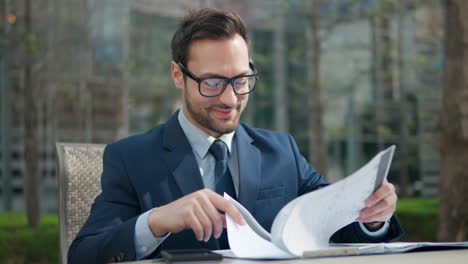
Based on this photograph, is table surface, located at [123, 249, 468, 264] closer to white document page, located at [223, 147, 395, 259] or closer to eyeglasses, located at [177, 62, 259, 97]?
white document page, located at [223, 147, 395, 259]

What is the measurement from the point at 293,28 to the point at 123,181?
59.9ft

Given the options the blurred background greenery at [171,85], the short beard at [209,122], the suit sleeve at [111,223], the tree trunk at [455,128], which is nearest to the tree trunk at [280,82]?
the blurred background greenery at [171,85]

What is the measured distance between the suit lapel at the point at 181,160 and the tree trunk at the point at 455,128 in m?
4.51

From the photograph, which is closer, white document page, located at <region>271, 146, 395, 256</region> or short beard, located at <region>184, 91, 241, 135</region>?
white document page, located at <region>271, 146, 395, 256</region>

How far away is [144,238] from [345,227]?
65 centimetres

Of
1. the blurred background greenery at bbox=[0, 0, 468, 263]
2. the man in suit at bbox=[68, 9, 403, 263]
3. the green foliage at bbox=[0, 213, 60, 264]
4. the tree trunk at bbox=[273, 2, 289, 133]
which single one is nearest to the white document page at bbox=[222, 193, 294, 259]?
the man in suit at bbox=[68, 9, 403, 263]

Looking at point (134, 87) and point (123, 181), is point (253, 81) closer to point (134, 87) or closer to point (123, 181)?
point (123, 181)

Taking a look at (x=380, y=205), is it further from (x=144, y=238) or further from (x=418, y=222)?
(x=418, y=222)

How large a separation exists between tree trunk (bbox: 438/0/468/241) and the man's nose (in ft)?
15.0

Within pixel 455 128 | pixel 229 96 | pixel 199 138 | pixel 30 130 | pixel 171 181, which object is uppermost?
pixel 229 96

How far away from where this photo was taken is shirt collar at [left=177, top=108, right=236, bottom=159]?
2.21m

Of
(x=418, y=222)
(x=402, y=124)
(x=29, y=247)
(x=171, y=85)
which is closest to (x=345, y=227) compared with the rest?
(x=29, y=247)

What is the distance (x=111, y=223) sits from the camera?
6.40ft

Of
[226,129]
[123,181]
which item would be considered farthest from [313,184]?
[123,181]
